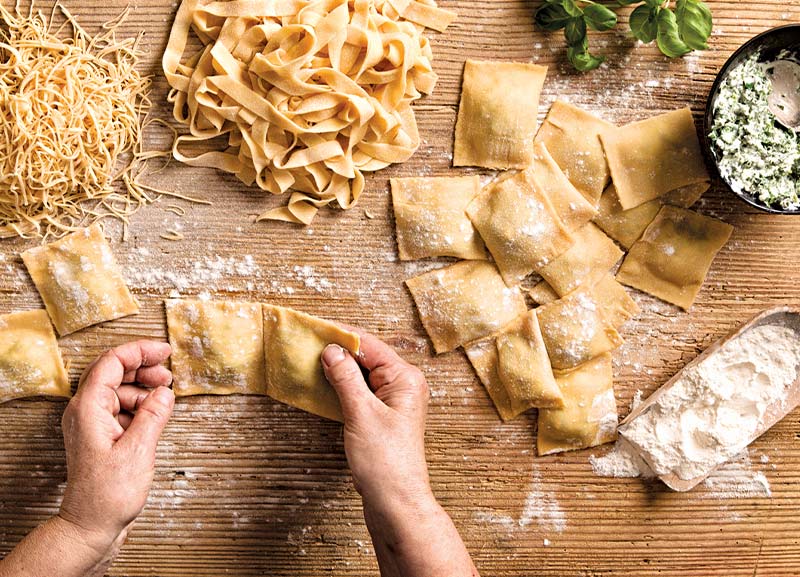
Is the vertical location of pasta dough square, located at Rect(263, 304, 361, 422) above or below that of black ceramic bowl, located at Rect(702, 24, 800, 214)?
below

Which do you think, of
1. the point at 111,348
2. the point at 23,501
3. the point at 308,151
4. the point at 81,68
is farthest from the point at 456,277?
the point at 23,501

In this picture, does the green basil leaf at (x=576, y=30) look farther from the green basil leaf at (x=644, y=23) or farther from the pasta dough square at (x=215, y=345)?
the pasta dough square at (x=215, y=345)

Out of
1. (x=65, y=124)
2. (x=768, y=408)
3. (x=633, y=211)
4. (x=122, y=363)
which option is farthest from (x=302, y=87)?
(x=768, y=408)

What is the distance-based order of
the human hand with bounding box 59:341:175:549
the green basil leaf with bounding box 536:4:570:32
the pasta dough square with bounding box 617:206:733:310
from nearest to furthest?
the human hand with bounding box 59:341:175:549 → the green basil leaf with bounding box 536:4:570:32 → the pasta dough square with bounding box 617:206:733:310

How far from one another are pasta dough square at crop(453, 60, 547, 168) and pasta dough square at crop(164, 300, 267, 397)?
77 cm

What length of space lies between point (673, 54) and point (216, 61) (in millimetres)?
1243

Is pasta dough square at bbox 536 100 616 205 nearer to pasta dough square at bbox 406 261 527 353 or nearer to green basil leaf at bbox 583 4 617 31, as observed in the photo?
green basil leaf at bbox 583 4 617 31

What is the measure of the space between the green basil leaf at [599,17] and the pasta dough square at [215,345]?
1205mm

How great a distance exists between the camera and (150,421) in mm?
1719

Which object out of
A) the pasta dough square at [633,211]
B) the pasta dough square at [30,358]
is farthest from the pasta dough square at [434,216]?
the pasta dough square at [30,358]

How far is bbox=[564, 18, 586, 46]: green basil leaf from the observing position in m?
1.76

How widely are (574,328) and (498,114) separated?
647 mm

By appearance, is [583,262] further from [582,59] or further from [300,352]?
[300,352]

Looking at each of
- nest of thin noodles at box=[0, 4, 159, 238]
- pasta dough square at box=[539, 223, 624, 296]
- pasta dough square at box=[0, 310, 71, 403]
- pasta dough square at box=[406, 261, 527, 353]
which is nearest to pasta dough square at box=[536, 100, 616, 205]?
pasta dough square at box=[539, 223, 624, 296]
